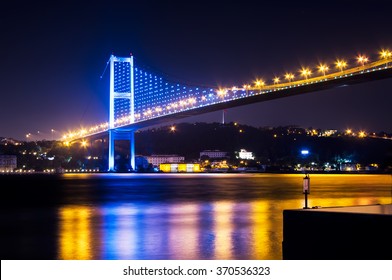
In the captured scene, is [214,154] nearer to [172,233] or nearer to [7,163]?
[7,163]

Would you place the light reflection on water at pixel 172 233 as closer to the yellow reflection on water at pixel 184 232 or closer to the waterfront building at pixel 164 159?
the yellow reflection on water at pixel 184 232

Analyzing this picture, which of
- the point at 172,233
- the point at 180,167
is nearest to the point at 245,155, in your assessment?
the point at 180,167

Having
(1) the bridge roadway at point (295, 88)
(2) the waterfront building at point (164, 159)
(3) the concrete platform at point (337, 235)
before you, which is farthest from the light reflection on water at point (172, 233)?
(2) the waterfront building at point (164, 159)

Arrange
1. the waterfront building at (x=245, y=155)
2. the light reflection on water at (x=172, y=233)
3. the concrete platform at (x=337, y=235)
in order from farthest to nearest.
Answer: the waterfront building at (x=245, y=155) < the light reflection on water at (x=172, y=233) < the concrete platform at (x=337, y=235)

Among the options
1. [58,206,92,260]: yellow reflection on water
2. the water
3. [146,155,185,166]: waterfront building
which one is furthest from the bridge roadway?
[146,155,185,166]: waterfront building
